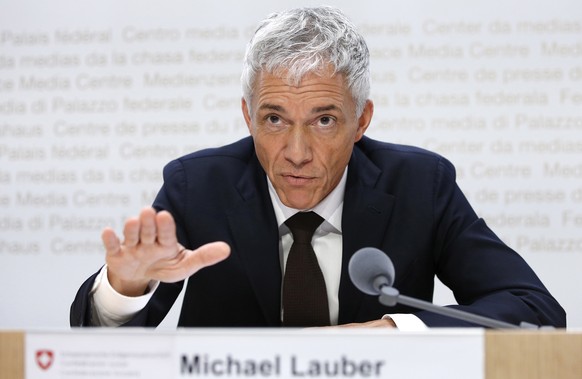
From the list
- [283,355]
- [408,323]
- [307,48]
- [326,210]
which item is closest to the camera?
[283,355]

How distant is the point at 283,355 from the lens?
3.96ft

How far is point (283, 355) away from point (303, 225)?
3.30 feet

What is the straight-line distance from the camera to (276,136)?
6.81 feet

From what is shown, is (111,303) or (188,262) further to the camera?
(111,303)

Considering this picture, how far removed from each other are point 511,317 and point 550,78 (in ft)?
6.51

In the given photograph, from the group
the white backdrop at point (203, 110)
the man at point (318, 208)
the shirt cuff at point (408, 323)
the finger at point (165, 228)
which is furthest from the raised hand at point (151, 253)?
the white backdrop at point (203, 110)

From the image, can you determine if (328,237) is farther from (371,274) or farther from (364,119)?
(371,274)

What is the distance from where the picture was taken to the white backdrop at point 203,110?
3592 mm

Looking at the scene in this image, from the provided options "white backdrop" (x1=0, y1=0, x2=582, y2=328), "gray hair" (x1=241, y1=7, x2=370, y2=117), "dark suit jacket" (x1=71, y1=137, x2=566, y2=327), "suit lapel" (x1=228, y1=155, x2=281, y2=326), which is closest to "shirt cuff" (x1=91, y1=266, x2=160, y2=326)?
"dark suit jacket" (x1=71, y1=137, x2=566, y2=327)

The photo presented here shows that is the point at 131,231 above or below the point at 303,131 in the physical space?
below

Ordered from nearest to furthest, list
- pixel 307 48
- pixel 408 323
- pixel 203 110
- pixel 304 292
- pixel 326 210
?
pixel 408 323 < pixel 307 48 < pixel 304 292 < pixel 326 210 < pixel 203 110

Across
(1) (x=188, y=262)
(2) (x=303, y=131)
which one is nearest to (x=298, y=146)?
(2) (x=303, y=131)

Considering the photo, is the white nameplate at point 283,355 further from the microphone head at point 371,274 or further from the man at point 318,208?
the man at point 318,208

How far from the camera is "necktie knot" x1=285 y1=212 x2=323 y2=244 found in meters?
2.18
